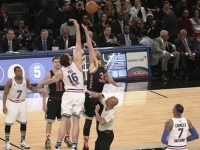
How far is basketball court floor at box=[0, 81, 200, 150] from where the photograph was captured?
600 inches

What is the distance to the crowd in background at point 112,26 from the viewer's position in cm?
2208

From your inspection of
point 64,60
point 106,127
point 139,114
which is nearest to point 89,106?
point 64,60

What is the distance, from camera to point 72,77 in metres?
13.9

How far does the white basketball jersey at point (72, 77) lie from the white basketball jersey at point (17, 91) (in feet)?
3.51

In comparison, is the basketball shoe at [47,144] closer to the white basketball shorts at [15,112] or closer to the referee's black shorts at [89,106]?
the white basketball shorts at [15,112]

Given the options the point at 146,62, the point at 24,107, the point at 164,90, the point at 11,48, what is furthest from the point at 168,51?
the point at 24,107

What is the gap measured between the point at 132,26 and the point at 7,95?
35.1 ft

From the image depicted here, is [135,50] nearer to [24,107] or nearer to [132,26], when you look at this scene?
[132,26]

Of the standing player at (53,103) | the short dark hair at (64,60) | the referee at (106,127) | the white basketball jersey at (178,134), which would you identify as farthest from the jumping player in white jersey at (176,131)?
the standing player at (53,103)

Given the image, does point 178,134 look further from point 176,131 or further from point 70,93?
point 70,93

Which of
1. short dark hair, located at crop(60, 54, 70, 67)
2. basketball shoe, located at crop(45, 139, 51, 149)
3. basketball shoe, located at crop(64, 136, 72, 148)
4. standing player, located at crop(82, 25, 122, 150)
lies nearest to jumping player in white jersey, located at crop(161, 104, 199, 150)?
standing player, located at crop(82, 25, 122, 150)

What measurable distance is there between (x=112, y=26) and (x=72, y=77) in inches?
403

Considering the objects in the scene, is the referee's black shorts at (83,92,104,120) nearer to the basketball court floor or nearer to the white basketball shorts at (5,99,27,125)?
the basketball court floor

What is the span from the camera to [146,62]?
22172 mm
